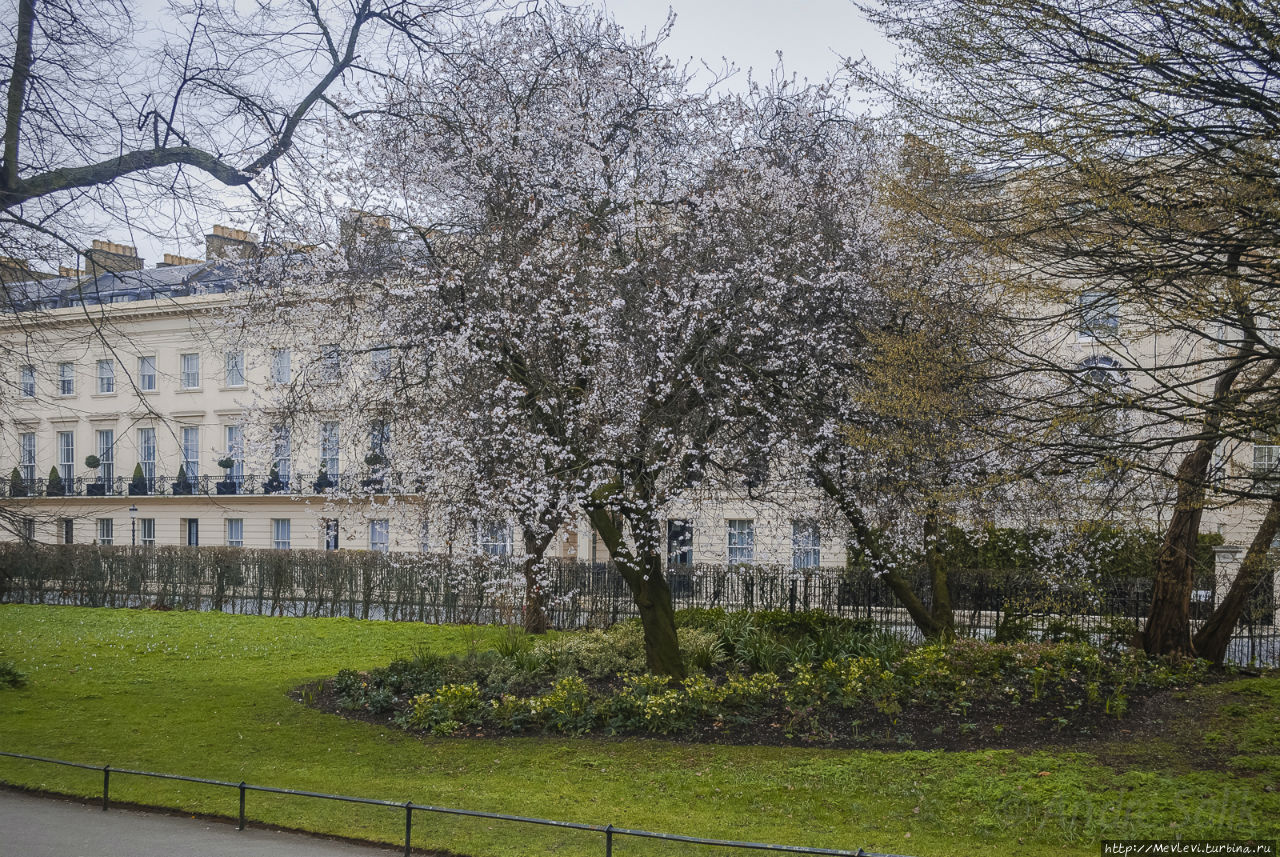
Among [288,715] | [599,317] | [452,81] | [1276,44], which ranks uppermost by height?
[452,81]

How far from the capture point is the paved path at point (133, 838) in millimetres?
7797

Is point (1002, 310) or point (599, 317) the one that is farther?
point (1002, 310)

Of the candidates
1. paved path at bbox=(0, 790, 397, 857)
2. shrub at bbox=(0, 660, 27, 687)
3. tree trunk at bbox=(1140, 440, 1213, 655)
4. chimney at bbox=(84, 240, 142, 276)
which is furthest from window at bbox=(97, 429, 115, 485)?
tree trunk at bbox=(1140, 440, 1213, 655)

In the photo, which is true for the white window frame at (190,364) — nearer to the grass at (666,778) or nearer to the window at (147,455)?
the window at (147,455)

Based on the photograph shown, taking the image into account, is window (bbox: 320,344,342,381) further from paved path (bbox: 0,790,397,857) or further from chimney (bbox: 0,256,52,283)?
paved path (bbox: 0,790,397,857)

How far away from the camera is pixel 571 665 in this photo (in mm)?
14000

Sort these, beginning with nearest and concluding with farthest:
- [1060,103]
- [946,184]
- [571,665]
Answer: [1060,103], [946,184], [571,665]

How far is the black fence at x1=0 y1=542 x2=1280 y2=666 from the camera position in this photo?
640 inches

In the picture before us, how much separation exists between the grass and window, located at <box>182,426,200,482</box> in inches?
1252

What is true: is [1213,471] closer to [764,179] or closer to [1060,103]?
[1060,103]

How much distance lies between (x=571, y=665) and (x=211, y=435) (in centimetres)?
3471

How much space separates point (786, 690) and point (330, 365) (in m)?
7.35

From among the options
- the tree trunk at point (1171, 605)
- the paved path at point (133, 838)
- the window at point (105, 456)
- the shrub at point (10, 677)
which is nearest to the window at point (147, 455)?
the window at point (105, 456)

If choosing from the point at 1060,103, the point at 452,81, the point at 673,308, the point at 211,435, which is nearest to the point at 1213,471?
the point at 1060,103
